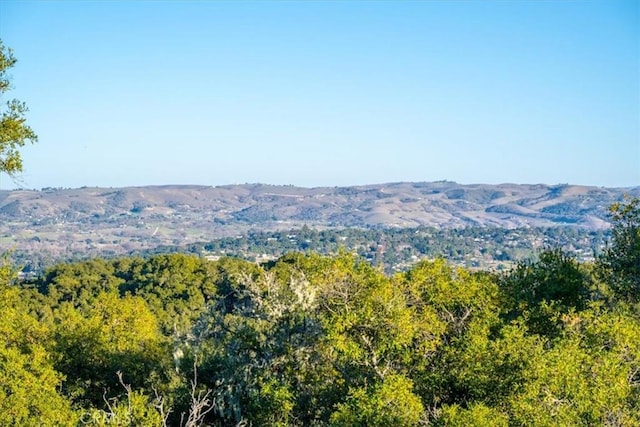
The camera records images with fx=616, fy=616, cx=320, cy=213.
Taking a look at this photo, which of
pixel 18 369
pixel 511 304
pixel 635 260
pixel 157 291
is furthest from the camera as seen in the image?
pixel 157 291

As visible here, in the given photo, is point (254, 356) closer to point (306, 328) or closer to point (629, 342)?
point (306, 328)

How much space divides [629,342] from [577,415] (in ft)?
16.7

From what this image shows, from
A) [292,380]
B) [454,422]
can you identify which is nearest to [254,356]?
[292,380]

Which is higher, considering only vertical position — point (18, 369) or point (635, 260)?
point (635, 260)

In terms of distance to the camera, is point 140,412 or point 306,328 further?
point 306,328

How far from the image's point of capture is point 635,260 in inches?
1045

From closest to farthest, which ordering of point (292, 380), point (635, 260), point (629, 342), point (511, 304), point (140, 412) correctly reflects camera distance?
point (140, 412) < point (629, 342) < point (292, 380) < point (511, 304) < point (635, 260)

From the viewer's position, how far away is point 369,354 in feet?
63.6

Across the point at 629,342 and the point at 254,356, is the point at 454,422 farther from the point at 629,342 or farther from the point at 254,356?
the point at 254,356

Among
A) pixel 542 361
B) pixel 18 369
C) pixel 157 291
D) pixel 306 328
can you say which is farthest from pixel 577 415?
pixel 157 291

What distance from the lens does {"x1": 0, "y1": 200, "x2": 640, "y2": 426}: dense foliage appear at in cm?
1575

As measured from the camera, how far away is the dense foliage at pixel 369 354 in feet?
51.7

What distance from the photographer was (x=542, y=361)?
15.9 metres

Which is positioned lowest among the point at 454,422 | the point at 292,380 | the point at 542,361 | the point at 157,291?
the point at 157,291
